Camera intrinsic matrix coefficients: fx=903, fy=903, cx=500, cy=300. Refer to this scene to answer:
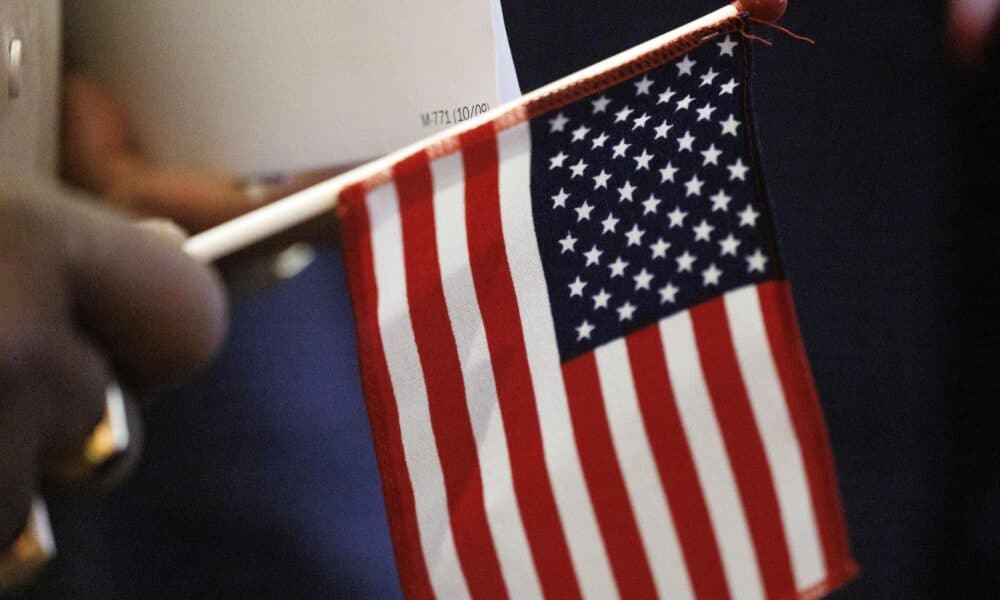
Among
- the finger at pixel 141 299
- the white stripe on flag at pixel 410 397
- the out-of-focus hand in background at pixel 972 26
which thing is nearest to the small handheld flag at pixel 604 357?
the white stripe on flag at pixel 410 397

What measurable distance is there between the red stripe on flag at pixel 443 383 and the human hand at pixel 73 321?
0.88ft

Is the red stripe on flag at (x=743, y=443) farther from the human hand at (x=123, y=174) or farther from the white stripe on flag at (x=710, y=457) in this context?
the human hand at (x=123, y=174)

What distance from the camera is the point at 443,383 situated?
705 mm

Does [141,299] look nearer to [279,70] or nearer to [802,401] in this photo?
[279,70]

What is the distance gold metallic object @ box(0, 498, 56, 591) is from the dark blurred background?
2.48 ft

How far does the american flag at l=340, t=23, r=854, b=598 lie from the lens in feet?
2.29

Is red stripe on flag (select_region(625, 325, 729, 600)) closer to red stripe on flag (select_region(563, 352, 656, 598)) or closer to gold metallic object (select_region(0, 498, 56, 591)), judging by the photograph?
red stripe on flag (select_region(563, 352, 656, 598))

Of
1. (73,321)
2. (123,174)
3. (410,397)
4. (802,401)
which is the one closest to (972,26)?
(802,401)

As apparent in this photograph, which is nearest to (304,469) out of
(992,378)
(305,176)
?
(305,176)

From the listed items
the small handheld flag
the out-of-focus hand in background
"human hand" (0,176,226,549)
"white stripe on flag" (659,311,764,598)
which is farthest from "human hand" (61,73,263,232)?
the out-of-focus hand in background

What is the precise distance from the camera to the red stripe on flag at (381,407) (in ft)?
2.18

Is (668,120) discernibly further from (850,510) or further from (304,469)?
(850,510)

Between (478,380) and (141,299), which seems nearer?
(141,299)

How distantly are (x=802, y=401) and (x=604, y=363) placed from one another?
0.17m
